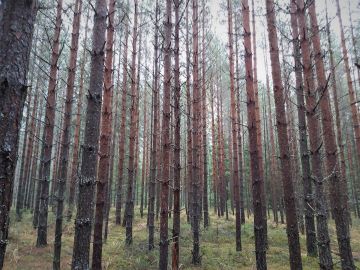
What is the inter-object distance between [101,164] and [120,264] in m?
3.45

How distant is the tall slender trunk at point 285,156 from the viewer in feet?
17.0

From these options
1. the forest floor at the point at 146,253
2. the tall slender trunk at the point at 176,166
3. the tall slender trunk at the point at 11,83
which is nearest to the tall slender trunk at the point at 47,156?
the forest floor at the point at 146,253

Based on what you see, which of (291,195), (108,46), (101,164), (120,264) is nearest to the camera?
(291,195)

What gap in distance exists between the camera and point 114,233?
12.2m

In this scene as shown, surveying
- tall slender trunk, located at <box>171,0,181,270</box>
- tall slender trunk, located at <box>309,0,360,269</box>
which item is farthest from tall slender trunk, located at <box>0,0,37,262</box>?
tall slender trunk, located at <box>309,0,360,269</box>

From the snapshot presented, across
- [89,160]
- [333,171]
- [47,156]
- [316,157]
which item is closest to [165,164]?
[89,160]

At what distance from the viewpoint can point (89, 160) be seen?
3.68 m

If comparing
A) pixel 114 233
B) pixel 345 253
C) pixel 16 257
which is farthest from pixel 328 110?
pixel 114 233

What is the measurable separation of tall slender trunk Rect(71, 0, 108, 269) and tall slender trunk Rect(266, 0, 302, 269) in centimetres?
357

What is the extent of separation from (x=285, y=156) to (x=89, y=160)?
12.4 ft

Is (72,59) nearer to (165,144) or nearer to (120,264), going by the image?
(165,144)

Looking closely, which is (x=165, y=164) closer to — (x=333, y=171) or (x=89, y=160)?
(x=89, y=160)

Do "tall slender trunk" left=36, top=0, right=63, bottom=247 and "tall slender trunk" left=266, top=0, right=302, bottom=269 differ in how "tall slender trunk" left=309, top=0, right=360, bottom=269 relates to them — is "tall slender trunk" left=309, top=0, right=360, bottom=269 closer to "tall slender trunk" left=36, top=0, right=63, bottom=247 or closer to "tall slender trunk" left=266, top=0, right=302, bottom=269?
"tall slender trunk" left=266, top=0, right=302, bottom=269

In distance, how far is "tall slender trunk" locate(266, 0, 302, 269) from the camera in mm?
5176
